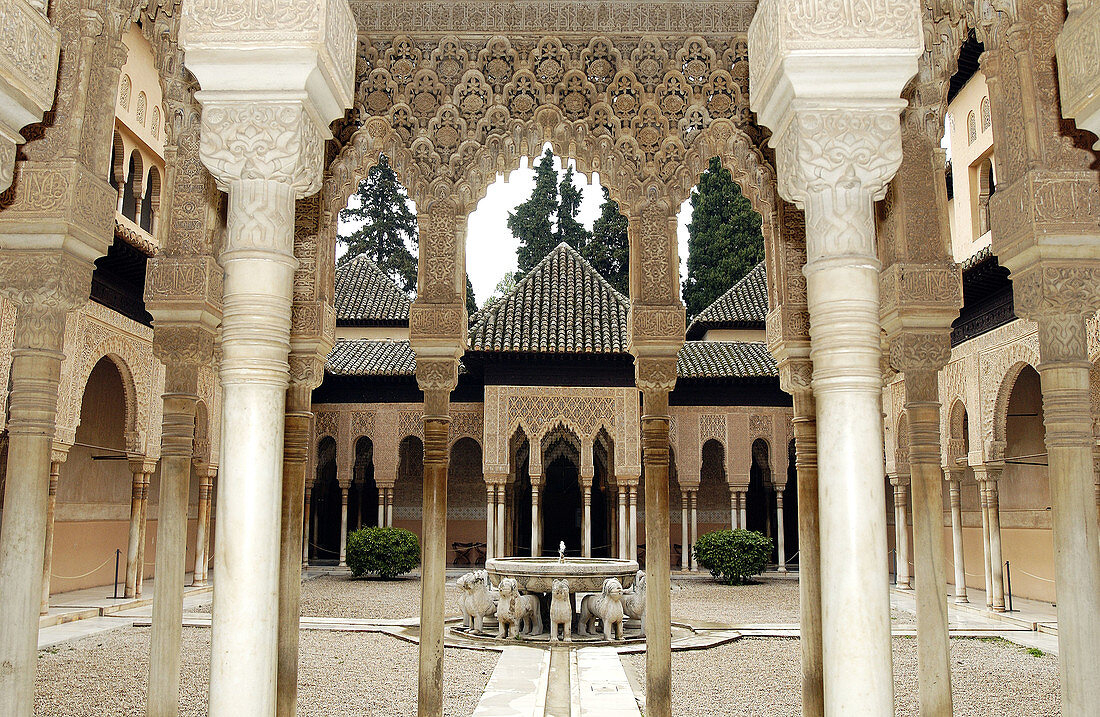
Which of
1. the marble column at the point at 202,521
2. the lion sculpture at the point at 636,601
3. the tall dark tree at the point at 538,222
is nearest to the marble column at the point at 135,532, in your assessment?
the marble column at the point at 202,521

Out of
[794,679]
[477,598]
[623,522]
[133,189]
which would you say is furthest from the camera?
[623,522]

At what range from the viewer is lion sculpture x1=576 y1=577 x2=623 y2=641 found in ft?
36.9

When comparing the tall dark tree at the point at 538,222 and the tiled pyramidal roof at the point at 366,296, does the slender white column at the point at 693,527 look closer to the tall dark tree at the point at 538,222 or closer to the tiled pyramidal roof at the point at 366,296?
the tiled pyramidal roof at the point at 366,296

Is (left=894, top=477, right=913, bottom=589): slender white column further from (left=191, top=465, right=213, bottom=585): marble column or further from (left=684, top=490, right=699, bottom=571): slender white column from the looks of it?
(left=191, top=465, right=213, bottom=585): marble column

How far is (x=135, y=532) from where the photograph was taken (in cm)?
1534

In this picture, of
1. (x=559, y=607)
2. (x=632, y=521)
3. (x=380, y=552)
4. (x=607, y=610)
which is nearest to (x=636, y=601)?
(x=607, y=610)

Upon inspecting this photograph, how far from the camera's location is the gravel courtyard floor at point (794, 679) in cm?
815

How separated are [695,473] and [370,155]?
57.3ft

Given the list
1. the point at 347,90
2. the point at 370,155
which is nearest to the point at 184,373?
the point at 370,155

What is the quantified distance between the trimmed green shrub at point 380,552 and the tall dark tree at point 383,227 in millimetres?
16196

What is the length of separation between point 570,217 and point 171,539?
32.2 metres

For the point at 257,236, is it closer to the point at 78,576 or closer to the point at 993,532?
the point at 993,532

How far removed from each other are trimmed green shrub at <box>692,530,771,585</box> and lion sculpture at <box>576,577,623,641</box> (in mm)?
9326

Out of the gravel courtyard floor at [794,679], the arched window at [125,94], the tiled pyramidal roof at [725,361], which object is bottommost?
the gravel courtyard floor at [794,679]
